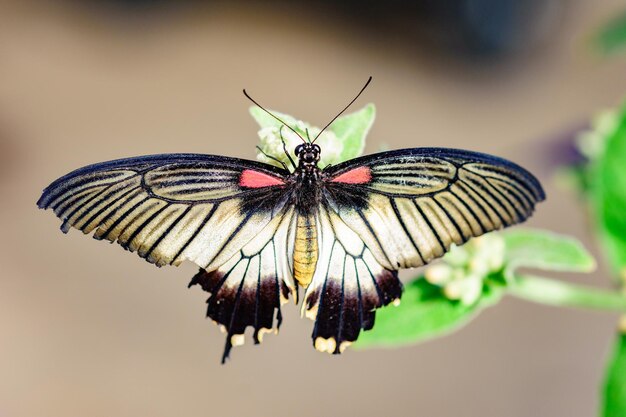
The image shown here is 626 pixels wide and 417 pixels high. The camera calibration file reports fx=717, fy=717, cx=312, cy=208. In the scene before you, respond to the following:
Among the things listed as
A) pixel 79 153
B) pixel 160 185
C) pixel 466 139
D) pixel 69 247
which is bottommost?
pixel 160 185

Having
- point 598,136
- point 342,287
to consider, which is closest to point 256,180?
point 342,287

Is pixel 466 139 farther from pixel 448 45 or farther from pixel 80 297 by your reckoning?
pixel 80 297

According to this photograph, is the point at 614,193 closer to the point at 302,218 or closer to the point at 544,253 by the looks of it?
the point at 544,253

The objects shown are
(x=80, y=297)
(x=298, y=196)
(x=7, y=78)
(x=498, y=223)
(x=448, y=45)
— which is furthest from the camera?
(x=448, y=45)

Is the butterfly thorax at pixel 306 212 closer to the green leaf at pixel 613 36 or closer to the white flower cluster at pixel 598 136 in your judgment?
the white flower cluster at pixel 598 136

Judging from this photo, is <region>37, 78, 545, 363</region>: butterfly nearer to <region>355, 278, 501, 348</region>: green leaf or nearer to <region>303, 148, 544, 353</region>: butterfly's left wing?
<region>303, 148, 544, 353</region>: butterfly's left wing

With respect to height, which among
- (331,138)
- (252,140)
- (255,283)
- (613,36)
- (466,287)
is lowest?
(255,283)

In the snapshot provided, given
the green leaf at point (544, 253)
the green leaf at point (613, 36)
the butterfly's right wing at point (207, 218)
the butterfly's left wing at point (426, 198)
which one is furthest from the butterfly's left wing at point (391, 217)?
the green leaf at point (613, 36)

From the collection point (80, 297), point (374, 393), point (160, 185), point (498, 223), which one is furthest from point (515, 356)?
point (160, 185)
